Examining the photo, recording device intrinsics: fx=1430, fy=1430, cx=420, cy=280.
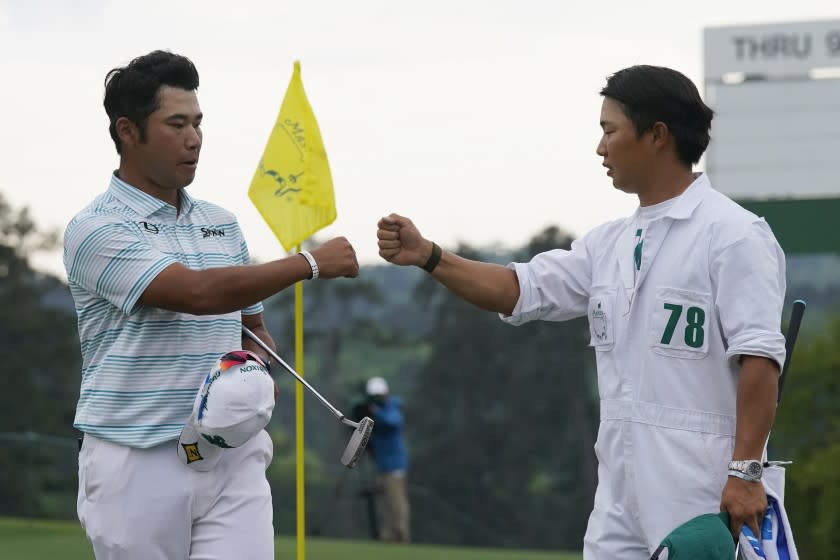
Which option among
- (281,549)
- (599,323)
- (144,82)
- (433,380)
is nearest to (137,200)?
(144,82)

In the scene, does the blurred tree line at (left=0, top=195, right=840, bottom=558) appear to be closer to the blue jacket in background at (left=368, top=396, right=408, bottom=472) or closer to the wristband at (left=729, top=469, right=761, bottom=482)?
the blue jacket in background at (left=368, top=396, right=408, bottom=472)

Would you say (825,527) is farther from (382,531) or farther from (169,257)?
(169,257)

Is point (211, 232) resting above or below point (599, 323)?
above

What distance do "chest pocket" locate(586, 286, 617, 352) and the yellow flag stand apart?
15.6 ft

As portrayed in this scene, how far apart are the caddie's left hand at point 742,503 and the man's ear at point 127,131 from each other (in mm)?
1821

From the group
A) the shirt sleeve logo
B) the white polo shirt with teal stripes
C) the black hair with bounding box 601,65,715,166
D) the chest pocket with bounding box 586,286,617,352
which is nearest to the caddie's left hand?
the chest pocket with bounding box 586,286,617,352

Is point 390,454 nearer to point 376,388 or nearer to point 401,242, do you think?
point 376,388

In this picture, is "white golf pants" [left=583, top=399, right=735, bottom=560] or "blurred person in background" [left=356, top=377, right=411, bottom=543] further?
"blurred person in background" [left=356, top=377, right=411, bottom=543]

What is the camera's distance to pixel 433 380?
27.2 metres

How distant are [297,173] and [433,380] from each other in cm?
1866

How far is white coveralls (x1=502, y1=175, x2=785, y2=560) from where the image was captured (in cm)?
371

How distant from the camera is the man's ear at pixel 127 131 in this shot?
389cm

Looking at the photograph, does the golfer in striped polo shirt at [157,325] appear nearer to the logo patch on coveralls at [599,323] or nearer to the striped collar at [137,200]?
the striped collar at [137,200]

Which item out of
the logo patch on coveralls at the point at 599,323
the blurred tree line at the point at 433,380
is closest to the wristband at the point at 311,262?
the logo patch on coveralls at the point at 599,323
